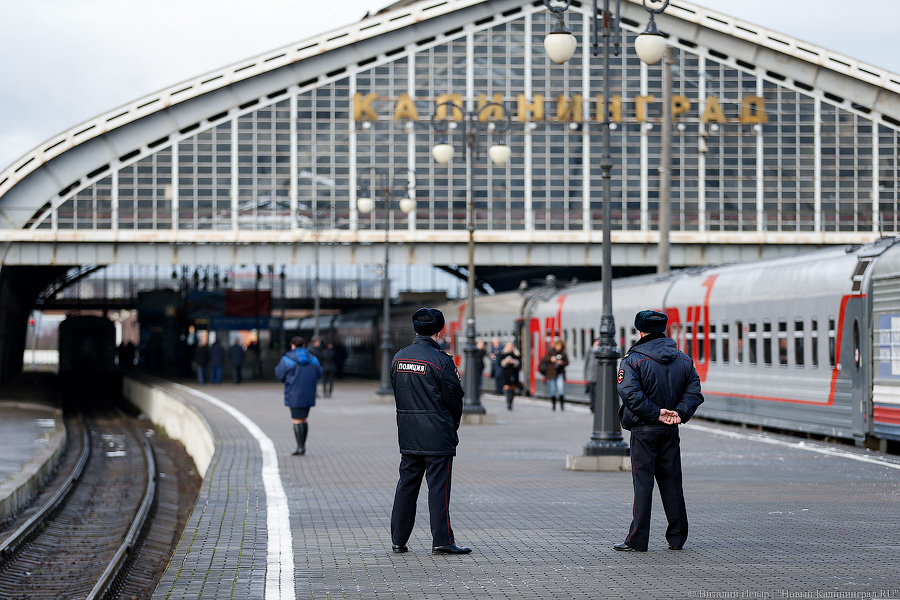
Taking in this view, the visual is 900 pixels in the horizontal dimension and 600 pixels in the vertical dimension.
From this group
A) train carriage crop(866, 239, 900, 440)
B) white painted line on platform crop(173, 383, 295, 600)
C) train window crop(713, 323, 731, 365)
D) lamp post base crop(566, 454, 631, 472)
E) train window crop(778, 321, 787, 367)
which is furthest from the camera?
train window crop(713, 323, 731, 365)

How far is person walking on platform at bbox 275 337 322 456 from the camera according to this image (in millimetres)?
19328

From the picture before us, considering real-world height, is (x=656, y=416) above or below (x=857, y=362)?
below

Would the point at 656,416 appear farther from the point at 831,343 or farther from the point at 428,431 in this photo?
the point at 831,343

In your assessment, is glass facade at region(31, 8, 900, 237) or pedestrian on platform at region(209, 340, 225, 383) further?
glass facade at region(31, 8, 900, 237)

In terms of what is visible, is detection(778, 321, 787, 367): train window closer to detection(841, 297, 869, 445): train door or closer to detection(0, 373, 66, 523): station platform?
detection(841, 297, 869, 445): train door

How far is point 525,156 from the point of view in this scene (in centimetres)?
6006

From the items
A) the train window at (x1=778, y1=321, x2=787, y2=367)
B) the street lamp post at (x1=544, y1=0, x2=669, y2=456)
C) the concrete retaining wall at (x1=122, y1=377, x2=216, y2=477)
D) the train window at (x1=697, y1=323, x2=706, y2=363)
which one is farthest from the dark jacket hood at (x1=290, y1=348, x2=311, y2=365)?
the train window at (x1=697, y1=323, x2=706, y2=363)

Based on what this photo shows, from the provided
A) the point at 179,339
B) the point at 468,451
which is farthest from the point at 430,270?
the point at 468,451

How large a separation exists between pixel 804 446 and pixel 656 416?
38.3ft

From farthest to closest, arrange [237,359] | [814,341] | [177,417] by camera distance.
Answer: [237,359], [177,417], [814,341]

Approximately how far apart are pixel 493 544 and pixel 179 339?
55.6 m

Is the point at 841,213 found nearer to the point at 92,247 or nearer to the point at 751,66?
the point at 751,66

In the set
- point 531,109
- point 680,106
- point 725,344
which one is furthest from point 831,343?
point 680,106

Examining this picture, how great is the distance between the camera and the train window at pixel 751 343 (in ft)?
84.0
